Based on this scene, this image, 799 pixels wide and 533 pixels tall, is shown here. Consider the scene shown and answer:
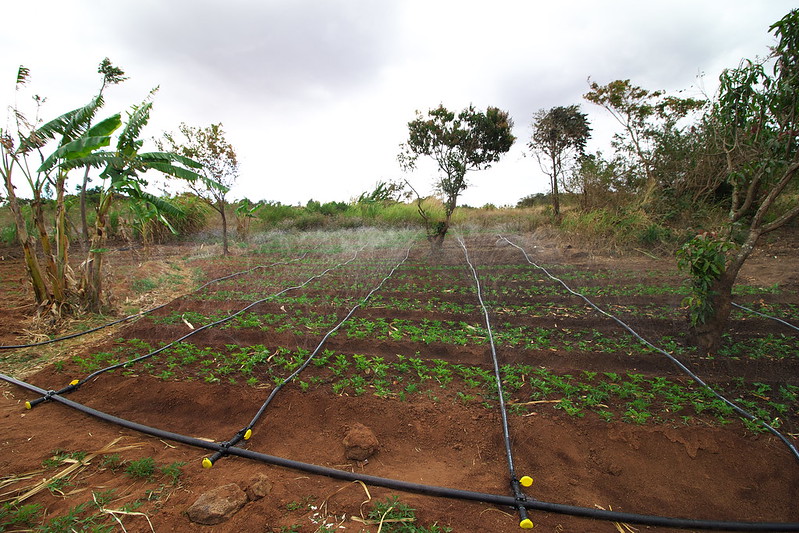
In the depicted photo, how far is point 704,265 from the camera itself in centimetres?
308

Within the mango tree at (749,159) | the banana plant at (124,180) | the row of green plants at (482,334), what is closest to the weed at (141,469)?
the row of green plants at (482,334)

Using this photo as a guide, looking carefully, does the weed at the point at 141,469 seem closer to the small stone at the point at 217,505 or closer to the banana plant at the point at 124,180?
the small stone at the point at 217,505

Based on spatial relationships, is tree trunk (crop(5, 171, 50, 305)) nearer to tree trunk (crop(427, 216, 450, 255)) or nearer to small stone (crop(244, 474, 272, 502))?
small stone (crop(244, 474, 272, 502))

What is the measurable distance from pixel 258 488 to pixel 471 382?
1671 millimetres

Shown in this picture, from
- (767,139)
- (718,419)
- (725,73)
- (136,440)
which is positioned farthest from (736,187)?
(136,440)

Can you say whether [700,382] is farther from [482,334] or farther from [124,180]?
[124,180]

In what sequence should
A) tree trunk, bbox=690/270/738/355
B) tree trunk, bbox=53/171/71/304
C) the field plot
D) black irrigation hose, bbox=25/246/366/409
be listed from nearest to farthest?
1. the field plot
2. black irrigation hose, bbox=25/246/366/409
3. tree trunk, bbox=690/270/738/355
4. tree trunk, bbox=53/171/71/304

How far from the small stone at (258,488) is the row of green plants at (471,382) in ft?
2.98

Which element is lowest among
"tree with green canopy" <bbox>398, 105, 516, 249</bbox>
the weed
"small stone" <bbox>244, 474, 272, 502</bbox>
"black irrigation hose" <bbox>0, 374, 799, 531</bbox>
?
"black irrigation hose" <bbox>0, 374, 799, 531</bbox>

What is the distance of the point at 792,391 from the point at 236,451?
390 cm

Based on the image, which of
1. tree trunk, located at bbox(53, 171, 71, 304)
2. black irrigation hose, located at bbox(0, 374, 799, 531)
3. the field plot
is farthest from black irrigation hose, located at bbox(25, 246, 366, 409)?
tree trunk, located at bbox(53, 171, 71, 304)

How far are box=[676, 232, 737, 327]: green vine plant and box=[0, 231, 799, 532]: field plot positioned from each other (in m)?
0.38

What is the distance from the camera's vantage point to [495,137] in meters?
8.48

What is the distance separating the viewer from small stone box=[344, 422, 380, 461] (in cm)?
213
